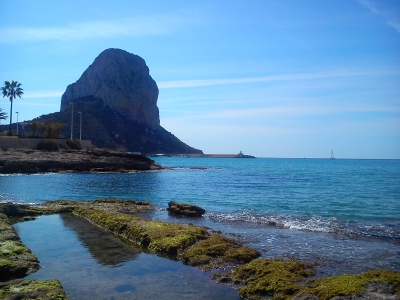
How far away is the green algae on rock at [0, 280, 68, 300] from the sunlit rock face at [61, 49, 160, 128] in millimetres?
174964

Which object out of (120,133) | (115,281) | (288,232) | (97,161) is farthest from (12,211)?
(120,133)

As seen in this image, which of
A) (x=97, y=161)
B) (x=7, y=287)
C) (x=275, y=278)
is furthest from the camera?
(x=97, y=161)

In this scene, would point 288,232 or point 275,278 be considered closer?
point 275,278

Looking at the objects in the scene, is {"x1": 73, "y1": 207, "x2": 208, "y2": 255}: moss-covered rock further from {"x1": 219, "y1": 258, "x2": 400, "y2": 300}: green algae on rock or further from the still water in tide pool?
{"x1": 219, "y1": 258, "x2": 400, "y2": 300}: green algae on rock

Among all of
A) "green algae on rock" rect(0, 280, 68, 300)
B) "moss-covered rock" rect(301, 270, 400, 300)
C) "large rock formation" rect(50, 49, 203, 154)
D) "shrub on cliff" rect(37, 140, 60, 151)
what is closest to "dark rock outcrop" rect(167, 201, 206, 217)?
"moss-covered rock" rect(301, 270, 400, 300)

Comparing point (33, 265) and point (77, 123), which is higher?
point (77, 123)

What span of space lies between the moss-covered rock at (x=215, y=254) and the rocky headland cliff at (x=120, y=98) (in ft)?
496

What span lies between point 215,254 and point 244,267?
187cm

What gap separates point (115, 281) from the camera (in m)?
10.3

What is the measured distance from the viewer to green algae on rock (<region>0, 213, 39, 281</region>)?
34.0 feet

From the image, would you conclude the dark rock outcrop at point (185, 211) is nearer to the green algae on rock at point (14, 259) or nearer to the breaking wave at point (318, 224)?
the breaking wave at point (318, 224)

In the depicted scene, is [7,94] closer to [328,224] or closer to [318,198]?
[318,198]

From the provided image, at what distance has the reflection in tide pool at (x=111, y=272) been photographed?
31.6 feet

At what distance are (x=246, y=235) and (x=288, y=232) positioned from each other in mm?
2396
